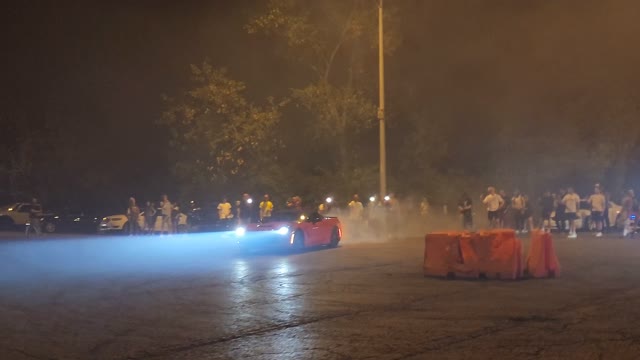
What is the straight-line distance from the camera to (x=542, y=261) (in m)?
13.6

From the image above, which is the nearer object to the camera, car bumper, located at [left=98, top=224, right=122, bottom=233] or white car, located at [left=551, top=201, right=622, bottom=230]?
white car, located at [left=551, top=201, right=622, bottom=230]

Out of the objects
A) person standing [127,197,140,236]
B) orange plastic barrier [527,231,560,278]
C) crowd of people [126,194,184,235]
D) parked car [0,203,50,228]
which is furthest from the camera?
parked car [0,203,50,228]

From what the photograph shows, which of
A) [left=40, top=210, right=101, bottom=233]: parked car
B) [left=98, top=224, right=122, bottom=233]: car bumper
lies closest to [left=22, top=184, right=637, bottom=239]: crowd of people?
[left=98, top=224, right=122, bottom=233]: car bumper

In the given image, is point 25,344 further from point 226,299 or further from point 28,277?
point 28,277

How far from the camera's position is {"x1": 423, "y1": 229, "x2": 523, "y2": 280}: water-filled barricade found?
13477 mm

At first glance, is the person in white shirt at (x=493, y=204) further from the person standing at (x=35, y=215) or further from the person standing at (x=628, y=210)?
the person standing at (x=35, y=215)

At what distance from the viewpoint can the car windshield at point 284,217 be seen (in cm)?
2115

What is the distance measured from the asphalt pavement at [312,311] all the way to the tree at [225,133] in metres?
15.1

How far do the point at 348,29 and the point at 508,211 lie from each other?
1155 centimetres

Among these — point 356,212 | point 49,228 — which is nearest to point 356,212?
point 356,212

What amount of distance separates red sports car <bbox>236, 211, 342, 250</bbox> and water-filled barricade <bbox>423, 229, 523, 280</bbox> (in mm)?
6712

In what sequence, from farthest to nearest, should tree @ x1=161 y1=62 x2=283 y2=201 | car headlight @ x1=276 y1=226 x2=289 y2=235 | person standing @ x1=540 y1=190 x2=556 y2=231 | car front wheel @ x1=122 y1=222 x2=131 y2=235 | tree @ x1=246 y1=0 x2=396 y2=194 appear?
car front wheel @ x1=122 y1=222 x2=131 y2=235
tree @ x1=246 y1=0 x2=396 y2=194
tree @ x1=161 y1=62 x2=283 y2=201
person standing @ x1=540 y1=190 x2=556 y2=231
car headlight @ x1=276 y1=226 x2=289 y2=235

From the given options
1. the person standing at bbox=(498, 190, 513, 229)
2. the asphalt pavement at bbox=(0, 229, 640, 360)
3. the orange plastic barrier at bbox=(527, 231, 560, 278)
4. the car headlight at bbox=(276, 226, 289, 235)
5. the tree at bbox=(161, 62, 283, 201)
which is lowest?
the asphalt pavement at bbox=(0, 229, 640, 360)

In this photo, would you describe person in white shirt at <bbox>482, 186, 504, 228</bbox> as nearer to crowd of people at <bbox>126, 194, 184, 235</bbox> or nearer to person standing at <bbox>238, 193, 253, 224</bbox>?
person standing at <bbox>238, 193, 253, 224</bbox>
